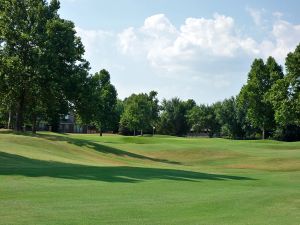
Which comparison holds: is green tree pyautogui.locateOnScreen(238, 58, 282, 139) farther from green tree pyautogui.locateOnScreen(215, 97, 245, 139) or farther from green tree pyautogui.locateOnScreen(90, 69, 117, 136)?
green tree pyautogui.locateOnScreen(215, 97, 245, 139)

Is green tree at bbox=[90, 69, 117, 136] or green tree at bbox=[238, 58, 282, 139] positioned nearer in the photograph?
green tree at bbox=[238, 58, 282, 139]

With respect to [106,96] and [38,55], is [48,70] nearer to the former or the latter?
[38,55]

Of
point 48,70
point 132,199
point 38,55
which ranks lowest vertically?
point 132,199

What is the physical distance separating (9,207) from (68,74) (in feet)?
141

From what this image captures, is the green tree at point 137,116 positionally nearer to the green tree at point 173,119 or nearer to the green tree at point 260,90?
the green tree at point 173,119

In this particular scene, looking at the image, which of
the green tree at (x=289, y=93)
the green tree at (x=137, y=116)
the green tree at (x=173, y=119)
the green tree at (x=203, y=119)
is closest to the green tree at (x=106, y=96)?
the green tree at (x=137, y=116)

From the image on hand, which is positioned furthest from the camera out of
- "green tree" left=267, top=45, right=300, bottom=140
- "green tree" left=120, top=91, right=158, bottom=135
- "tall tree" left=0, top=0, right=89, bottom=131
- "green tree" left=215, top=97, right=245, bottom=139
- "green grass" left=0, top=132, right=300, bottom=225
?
"green tree" left=215, top=97, right=245, bottom=139

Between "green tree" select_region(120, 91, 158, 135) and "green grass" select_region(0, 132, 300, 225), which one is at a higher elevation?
"green tree" select_region(120, 91, 158, 135)

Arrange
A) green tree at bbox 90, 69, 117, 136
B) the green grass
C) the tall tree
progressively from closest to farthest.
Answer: the green grass
the tall tree
green tree at bbox 90, 69, 117, 136

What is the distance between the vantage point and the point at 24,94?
55.3 meters

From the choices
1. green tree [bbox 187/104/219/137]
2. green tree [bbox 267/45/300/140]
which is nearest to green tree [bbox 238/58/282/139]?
green tree [bbox 267/45/300/140]

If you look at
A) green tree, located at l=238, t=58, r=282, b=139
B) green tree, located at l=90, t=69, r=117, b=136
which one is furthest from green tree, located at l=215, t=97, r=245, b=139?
green tree, located at l=90, t=69, r=117, b=136

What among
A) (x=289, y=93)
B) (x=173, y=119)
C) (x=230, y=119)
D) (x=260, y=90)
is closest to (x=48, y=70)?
(x=289, y=93)

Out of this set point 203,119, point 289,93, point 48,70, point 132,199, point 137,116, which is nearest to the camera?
point 132,199
